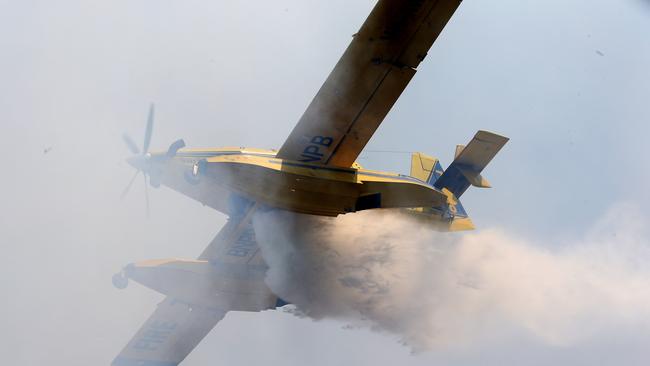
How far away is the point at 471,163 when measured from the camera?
2727cm

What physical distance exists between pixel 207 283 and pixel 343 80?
9.04m

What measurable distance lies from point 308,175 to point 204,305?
7.96 meters

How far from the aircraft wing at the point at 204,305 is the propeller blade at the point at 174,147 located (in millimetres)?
2724

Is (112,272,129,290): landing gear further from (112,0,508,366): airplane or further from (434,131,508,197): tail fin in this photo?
(434,131,508,197): tail fin

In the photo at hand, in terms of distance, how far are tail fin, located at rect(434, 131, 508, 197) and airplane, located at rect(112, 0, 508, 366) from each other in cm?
248

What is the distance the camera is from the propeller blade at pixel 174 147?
1984cm

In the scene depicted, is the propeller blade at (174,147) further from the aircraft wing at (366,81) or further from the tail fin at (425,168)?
the tail fin at (425,168)

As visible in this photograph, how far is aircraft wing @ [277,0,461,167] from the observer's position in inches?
662

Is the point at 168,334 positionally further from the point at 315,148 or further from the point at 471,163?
the point at 471,163

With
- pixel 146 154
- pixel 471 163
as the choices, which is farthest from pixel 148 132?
pixel 471 163

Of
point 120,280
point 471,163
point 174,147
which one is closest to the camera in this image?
point 174,147

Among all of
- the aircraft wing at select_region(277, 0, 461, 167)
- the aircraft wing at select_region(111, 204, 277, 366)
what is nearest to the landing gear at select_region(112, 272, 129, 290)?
the aircraft wing at select_region(111, 204, 277, 366)

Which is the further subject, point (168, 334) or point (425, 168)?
point (425, 168)

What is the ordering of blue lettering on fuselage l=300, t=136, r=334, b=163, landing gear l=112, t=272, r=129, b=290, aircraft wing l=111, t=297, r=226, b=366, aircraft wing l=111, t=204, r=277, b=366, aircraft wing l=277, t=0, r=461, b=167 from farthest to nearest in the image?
aircraft wing l=111, t=297, r=226, b=366
aircraft wing l=111, t=204, r=277, b=366
landing gear l=112, t=272, r=129, b=290
blue lettering on fuselage l=300, t=136, r=334, b=163
aircraft wing l=277, t=0, r=461, b=167
